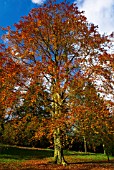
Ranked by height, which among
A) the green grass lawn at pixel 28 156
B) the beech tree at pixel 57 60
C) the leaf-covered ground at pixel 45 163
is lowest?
the leaf-covered ground at pixel 45 163

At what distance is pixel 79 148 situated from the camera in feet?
179

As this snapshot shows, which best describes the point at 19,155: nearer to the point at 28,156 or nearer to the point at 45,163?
the point at 28,156

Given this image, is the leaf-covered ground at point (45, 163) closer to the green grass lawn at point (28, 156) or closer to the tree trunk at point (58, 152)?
the green grass lawn at point (28, 156)

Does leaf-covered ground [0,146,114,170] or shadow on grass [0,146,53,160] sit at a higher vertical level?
shadow on grass [0,146,53,160]

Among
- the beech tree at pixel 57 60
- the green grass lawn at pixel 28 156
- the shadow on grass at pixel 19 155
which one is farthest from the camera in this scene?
the shadow on grass at pixel 19 155

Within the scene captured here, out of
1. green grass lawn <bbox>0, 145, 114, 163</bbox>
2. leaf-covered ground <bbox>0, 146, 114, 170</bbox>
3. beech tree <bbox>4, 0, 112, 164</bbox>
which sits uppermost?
beech tree <bbox>4, 0, 112, 164</bbox>

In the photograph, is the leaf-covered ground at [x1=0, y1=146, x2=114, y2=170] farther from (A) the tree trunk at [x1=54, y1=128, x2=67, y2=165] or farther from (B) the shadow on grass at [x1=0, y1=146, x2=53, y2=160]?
(A) the tree trunk at [x1=54, y1=128, x2=67, y2=165]

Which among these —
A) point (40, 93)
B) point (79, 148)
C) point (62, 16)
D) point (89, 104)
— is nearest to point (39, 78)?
point (40, 93)

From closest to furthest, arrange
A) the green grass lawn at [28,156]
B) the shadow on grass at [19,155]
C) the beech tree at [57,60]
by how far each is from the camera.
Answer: the beech tree at [57,60]
the green grass lawn at [28,156]
the shadow on grass at [19,155]

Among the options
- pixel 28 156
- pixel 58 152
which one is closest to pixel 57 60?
pixel 58 152

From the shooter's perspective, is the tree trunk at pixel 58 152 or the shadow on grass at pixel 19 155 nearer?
the tree trunk at pixel 58 152

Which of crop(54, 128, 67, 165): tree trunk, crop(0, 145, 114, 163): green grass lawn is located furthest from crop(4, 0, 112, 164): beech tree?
crop(0, 145, 114, 163): green grass lawn

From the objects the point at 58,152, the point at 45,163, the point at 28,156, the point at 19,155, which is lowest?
the point at 45,163

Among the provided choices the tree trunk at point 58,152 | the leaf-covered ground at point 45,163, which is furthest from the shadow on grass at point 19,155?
the tree trunk at point 58,152
